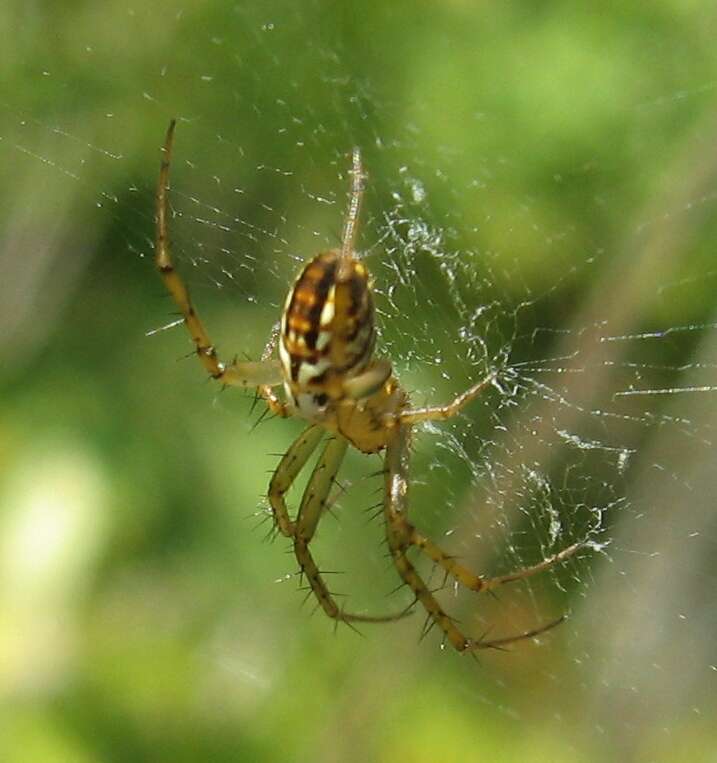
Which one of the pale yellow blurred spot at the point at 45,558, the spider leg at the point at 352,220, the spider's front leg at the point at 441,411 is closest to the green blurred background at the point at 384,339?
the pale yellow blurred spot at the point at 45,558

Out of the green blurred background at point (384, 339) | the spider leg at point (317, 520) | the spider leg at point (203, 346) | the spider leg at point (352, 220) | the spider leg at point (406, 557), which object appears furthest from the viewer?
the green blurred background at point (384, 339)

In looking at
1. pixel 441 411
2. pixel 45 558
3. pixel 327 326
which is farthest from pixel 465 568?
pixel 45 558

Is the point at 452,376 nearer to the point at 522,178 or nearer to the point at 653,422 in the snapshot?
the point at 653,422

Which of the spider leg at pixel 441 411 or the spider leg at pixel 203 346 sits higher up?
the spider leg at pixel 203 346

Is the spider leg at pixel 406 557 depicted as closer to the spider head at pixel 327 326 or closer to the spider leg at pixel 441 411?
the spider leg at pixel 441 411

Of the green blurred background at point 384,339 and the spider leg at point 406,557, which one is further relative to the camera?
the green blurred background at point 384,339

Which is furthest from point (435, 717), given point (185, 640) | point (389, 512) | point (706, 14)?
point (706, 14)
